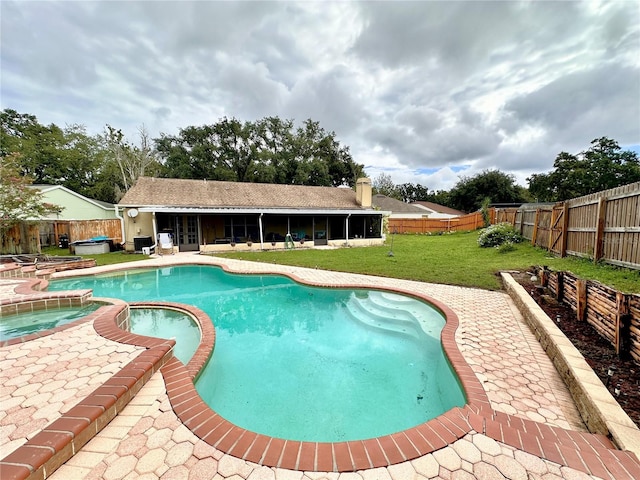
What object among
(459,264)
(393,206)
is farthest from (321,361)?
(393,206)

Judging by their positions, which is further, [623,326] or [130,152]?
[130,152]

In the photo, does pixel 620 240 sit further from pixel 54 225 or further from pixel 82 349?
pixel 54 225

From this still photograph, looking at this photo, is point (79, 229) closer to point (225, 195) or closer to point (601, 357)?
point (225, 195)

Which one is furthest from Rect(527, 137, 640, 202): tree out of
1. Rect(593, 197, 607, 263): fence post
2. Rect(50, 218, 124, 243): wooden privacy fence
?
Rect(50, 218, 124, 243): wooden privacy fence

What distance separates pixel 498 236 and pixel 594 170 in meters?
22.2

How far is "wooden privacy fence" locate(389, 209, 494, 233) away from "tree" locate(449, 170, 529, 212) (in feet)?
54.0

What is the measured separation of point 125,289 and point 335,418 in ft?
26.8

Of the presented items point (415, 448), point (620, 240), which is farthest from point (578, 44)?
point (415, 448)

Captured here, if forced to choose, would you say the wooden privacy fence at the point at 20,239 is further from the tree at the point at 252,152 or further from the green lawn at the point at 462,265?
the tree at the point at 252,152

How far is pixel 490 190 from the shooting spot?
1537 inches

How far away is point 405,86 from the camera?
48.5 feet

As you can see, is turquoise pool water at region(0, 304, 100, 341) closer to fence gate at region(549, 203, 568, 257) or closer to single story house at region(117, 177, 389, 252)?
single story house at region(117, 177, 389, 252)

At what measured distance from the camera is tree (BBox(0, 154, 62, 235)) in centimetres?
1192

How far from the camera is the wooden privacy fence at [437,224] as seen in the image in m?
23.8
